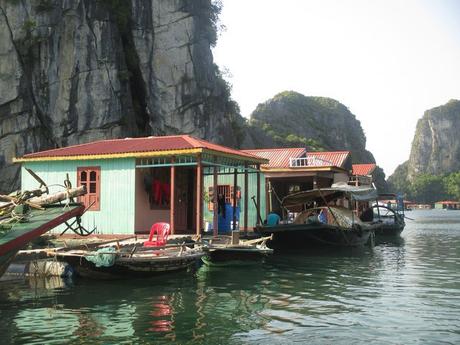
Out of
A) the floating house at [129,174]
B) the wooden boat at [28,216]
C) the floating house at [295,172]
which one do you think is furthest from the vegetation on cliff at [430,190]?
the wooden boat at [28,216]

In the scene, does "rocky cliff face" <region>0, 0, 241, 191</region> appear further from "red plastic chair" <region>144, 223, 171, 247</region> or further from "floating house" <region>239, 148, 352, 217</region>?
"red plastic chair" <region>144, 223, 171, 247</region>

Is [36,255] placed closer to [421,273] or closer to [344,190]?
[421,273]

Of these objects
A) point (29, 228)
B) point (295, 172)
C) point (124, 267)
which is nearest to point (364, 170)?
point (295, 172)

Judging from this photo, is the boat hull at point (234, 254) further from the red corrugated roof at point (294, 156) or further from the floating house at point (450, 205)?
the floating house at point (450, 205)

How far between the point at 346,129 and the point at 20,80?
118 meters

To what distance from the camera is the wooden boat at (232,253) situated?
54.1 feet

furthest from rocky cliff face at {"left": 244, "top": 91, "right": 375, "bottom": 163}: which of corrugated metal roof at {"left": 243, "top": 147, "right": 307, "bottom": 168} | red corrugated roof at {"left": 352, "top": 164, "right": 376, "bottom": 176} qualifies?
corrugated metal roof at {"left": 243, "top": 147, "right": 307, "bottom": 168}

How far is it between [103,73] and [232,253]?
26302 millimetres

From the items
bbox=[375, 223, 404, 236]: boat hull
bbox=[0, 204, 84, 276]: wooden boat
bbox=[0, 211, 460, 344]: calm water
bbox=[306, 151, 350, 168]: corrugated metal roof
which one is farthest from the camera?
bbox=[375, 223, 404, 236]: boat hull

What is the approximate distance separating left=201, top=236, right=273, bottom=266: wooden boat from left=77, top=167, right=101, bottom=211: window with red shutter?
5.03 m

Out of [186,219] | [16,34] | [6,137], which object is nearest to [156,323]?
[186,219]

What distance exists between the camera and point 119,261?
13305 mm

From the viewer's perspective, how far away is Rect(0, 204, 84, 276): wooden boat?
10.5 metres

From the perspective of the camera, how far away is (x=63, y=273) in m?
13.5
